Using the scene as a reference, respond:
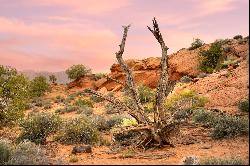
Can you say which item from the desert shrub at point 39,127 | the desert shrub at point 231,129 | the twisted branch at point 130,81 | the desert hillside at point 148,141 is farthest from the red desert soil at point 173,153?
the desert shrub at point 39,127

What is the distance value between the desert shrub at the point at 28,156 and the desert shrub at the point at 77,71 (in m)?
53.4

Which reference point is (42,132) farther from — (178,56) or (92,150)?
(178,56)

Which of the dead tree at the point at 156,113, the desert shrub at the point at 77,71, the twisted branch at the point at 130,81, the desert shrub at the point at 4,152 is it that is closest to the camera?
the desert shrub at the point at 4,152

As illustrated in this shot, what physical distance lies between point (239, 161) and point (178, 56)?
1941 inches

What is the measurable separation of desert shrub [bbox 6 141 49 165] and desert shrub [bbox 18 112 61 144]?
10.5ft

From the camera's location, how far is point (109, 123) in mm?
17328

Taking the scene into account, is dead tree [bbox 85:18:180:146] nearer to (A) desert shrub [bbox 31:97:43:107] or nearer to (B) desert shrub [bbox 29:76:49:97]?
(A) desert shrub [bbox 31:97:43:107]

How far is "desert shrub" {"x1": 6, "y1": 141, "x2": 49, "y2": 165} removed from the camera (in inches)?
288

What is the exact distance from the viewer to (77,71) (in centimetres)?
6353

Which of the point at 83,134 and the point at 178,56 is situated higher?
the point at 178,56

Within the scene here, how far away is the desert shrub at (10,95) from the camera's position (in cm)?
1734

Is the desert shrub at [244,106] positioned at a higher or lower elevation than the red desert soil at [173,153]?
higher

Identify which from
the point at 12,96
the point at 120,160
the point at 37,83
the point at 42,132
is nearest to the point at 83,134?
the point at 42,132

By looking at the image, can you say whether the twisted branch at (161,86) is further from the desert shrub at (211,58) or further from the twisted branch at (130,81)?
the desert shrub at (211,58)
